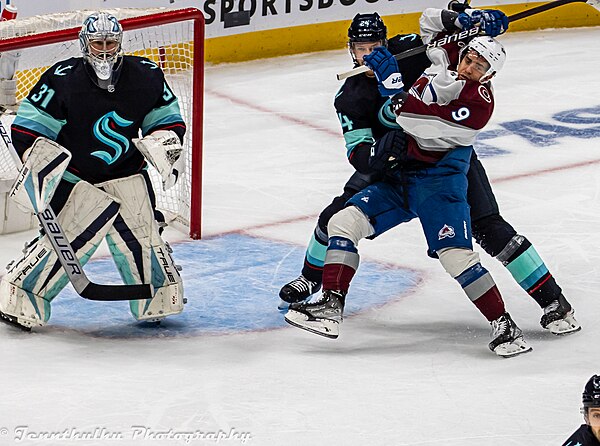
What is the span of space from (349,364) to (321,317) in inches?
6.4

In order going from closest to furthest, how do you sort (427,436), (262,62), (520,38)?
(427,436) < (262,62) < (520,38)

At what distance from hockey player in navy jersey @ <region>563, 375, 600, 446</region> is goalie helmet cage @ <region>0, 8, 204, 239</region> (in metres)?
2.82

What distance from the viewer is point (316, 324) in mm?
3975

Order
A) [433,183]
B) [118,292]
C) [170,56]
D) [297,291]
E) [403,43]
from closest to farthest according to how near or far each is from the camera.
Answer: [433,183]
[118,292]
[403,43]
[297,291]
[170,56]

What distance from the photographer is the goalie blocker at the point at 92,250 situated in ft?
13.5

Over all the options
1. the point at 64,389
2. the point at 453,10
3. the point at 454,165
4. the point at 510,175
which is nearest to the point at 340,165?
the point at 510,175

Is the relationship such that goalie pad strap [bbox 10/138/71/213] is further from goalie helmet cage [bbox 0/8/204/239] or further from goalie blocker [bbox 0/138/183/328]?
goalie helmet cage [bbox 0/8/204/239]

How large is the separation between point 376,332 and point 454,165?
625 millimetres

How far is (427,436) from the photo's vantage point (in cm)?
342

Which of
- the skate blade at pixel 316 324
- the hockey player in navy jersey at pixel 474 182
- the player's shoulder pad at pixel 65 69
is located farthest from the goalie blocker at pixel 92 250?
the hockey player in navy jersey at pixel 474 182

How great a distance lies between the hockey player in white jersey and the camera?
396 cm

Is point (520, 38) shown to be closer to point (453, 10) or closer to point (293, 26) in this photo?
point (293, 26)

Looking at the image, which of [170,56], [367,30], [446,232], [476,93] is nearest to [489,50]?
[476,93]

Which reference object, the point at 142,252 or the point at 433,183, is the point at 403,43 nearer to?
the point at 433,183
